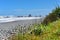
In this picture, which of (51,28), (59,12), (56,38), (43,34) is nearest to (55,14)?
(59,12)

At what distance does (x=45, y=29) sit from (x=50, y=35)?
1.30m

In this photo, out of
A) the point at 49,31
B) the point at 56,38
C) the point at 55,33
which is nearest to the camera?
the point at 56,38

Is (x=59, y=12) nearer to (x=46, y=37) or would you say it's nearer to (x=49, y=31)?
(x=49, y=31)

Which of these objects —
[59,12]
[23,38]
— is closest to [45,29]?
[23,38]

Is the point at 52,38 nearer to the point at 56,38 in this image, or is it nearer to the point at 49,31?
the point at 56,38

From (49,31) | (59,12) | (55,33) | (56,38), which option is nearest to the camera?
(56,38)

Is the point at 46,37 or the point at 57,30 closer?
the point at 46,37

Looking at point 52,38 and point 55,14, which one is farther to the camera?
point 55,14

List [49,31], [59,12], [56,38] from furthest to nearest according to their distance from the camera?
[59,12], [49,31], [56,38]

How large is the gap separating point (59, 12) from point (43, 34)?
4.55 metres

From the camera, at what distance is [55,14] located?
48.4ft

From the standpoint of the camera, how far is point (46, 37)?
9.33 meters

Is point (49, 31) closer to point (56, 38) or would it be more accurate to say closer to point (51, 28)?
point (51, 28)

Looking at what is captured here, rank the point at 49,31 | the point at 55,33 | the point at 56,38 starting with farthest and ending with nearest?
the point at 49,31, the point at 55,33, the point at 56,38
